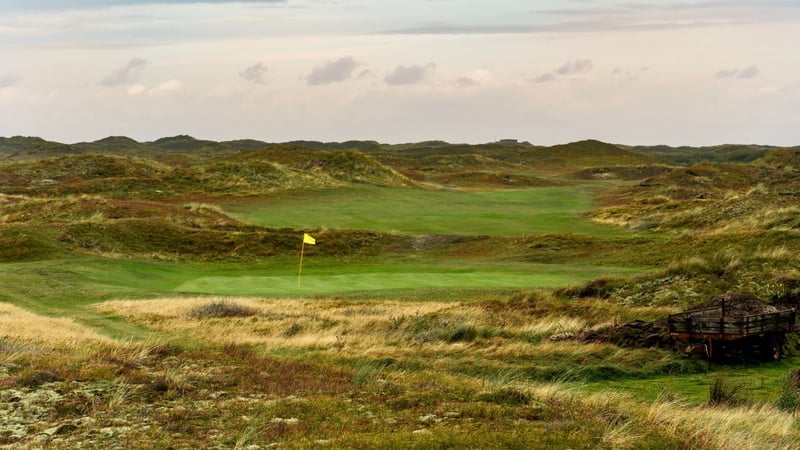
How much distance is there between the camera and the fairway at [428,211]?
64.2 meters

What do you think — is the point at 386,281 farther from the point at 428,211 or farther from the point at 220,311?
the point at 428,211

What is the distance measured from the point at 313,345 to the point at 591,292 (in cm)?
1351

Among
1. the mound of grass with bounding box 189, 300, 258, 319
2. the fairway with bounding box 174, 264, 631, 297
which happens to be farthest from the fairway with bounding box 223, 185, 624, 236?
the mound of grass with bounding box 189, 300, 258, 319

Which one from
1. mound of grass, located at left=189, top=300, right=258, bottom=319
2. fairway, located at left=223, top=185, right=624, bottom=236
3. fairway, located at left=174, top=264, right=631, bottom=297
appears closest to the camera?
mound of grass, located at left=189, top=300, right=258, bottom=319

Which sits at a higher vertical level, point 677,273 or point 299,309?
point 677,273

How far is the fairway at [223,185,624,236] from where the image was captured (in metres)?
64.2

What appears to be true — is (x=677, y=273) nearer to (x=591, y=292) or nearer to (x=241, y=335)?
(x=591, y=292)

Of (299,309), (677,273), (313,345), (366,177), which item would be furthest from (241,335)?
(366,177)

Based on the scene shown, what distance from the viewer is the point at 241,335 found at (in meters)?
21.4

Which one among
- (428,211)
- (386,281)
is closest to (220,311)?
(386,281)

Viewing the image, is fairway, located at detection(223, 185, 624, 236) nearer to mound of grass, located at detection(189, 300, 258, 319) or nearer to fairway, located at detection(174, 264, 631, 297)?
fairway, located at detection(174, 264, 631, 297)

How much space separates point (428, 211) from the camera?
3081 inches

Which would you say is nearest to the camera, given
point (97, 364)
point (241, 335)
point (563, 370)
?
point (97, 364)

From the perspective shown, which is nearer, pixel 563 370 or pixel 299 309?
pixel 563 370
